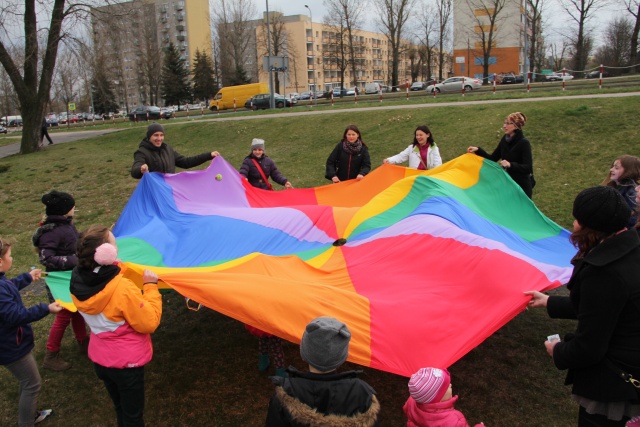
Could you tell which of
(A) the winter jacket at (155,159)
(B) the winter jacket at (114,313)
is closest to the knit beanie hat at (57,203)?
(B) the winter jacket at (114,313)

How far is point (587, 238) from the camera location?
→ 2012 millimetres

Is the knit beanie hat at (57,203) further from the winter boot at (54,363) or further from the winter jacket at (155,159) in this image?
the winter jacket at (155,159)

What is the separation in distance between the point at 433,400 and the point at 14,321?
2287 millimetres

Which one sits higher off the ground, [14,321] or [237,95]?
[237,95]

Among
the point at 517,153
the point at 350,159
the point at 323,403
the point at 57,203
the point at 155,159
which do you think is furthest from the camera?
the point at 350,159

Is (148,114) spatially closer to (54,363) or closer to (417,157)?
(417,157)

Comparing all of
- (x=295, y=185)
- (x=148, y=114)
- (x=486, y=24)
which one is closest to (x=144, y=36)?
(x=148, y=114)

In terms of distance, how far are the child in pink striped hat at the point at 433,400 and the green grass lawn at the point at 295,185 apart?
913 millimetres

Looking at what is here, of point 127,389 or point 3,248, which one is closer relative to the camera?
point 127,389

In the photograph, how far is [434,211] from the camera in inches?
158

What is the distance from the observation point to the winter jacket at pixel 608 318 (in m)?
1.86

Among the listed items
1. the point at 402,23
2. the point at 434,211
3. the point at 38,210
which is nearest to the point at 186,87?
the point at 402,23

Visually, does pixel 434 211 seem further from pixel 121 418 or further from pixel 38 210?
pixel 38 210

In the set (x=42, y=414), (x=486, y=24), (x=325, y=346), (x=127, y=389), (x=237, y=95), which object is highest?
(x=486, y=24)
